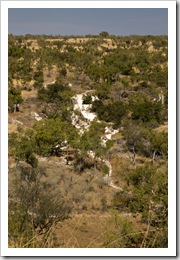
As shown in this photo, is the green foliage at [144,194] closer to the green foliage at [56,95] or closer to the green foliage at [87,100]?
the green foliage at [56,95]

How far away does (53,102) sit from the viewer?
65.6ft

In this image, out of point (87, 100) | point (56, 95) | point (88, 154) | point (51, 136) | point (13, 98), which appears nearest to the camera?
point (51, 136)

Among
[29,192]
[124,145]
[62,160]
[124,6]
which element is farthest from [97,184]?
[124,6]

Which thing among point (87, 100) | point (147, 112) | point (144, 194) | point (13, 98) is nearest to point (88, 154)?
point (144, 194)

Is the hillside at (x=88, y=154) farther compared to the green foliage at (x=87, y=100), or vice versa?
the green foliage at (x=87, y=100)

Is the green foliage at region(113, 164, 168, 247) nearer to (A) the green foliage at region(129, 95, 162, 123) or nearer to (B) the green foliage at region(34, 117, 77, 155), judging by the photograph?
(B) the green foliage at region(34, 117, 77, 155)

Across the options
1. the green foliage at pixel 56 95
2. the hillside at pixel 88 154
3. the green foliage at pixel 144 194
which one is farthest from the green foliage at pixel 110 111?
the green foliage at pixel 144 194

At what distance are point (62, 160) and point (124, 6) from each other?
39.2 ft

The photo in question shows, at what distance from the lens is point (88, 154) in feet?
47.8

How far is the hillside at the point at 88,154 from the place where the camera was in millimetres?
8633

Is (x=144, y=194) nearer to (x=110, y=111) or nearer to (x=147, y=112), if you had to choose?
(x=147, y=112)

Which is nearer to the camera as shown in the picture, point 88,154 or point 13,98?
point 88,154

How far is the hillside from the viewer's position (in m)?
8.63
